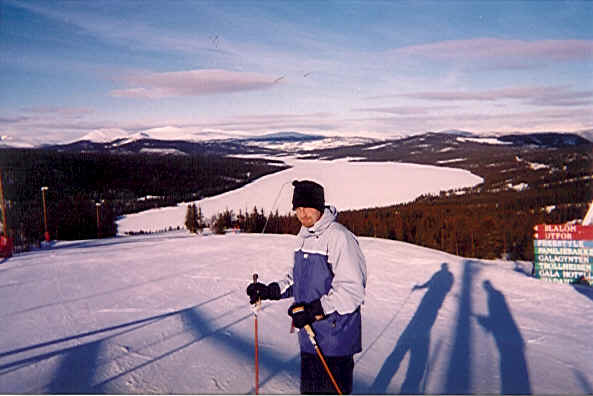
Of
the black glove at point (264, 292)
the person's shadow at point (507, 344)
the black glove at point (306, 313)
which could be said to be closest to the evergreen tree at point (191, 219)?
the person's shadow at point (507, 344)

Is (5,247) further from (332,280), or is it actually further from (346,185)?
(332,280)

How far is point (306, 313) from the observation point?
1.81m

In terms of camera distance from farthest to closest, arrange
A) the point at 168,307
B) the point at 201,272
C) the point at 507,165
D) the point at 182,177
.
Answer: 1. the point at 507,165
2. the point at 182,177
3. the point at 201,272
4. the point at 168,307

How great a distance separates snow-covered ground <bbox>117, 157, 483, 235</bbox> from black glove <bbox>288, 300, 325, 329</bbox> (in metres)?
4.38

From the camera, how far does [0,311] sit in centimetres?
409

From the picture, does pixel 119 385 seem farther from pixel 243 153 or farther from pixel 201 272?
pixel 243 153

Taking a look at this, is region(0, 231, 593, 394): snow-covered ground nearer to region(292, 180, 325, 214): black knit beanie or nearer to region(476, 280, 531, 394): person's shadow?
region(476, 280, 531, 394): person's shadow

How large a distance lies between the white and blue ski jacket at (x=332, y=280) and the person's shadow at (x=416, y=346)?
1.19 m

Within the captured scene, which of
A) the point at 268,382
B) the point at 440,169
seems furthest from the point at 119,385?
the point at 440,169

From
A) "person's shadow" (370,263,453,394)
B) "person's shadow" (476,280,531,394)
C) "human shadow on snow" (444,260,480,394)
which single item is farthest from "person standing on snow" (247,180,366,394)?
"person's shadow" (476,280,531,394)

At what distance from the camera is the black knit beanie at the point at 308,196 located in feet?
6.44

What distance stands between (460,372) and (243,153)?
831 centimetres

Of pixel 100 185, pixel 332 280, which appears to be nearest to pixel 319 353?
pixel 332 280

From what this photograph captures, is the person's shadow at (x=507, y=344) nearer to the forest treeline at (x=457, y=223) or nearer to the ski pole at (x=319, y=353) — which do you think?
the ski pole at (x=319, y=353)
